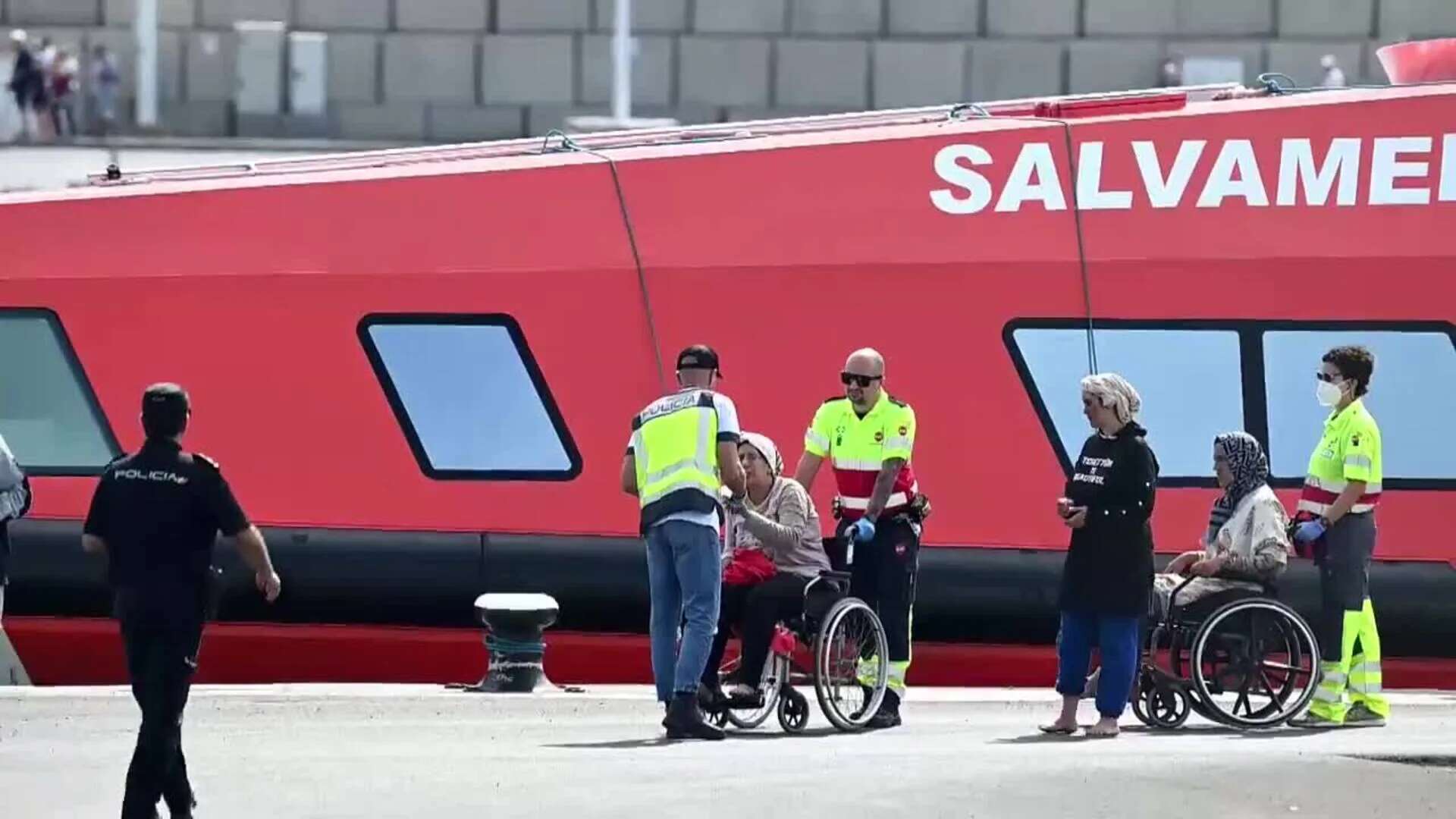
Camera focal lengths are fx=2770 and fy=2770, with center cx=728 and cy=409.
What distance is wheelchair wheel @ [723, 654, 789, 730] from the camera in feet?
35.8

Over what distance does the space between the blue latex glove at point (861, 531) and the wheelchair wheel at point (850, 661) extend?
0.83ft

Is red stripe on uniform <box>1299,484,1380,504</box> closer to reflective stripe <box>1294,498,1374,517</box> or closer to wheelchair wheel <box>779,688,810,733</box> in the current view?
reflective stripe <box>1294,498,1374,517</box>

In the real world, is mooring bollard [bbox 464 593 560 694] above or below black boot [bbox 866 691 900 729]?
above

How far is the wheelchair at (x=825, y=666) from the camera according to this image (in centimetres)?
1084

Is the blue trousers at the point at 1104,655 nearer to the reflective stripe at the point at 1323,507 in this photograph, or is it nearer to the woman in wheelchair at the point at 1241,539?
the woman in wheelchair at the point at 1241,539

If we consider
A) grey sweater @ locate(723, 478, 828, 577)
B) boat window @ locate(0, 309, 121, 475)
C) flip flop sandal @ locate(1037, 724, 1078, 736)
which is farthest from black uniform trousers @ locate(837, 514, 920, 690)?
boat window @ locate(0, 309, 121, 475)

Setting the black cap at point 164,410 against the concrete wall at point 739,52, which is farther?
the concrete wall at point 739,52

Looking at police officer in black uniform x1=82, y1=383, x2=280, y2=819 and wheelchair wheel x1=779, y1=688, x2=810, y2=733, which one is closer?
police officer in black uniform x1=82, y1=383, x2=280, y2=819

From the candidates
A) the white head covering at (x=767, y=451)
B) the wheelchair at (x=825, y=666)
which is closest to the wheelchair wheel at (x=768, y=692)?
the wheelchair at (x=825, y=666)

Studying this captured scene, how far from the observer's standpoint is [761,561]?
11039mm

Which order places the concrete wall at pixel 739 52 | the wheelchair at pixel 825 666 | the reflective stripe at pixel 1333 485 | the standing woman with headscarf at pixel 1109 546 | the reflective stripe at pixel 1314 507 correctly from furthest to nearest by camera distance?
1. the concrete wall at pixel 739 52
2. the reflective stripe at pixel 1314 507
3. the reflective stripe at pixel 1333 485
4. the wheelchair at pixel 825 666
5. the standing woman with headscarf at pixel 1109 546

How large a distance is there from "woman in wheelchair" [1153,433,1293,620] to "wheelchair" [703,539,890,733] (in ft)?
4.09

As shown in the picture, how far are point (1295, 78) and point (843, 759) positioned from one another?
2260 centimetres

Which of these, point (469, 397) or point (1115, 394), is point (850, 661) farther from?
point (469, 397)
